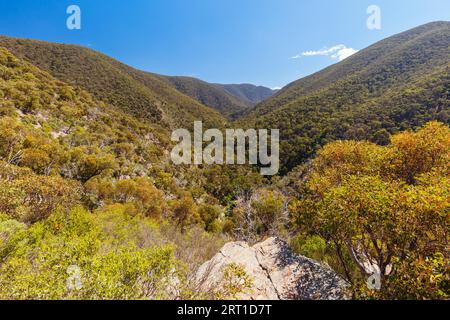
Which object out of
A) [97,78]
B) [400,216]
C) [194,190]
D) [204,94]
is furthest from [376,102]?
[204,94]

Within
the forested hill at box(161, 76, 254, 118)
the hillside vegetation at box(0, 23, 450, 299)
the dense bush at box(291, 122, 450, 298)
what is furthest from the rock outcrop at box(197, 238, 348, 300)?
the forested hill at box(161, 76, 254, 118)

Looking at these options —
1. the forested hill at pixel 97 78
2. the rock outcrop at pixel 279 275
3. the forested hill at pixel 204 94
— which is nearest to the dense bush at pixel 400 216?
the rock outcrop at pixel 279 275

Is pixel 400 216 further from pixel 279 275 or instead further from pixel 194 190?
pixel 194 190

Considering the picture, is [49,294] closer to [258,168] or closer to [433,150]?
[433,150]

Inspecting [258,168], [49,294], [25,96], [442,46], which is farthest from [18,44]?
[442,46]

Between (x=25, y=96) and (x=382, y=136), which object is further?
(x=382, y=136)

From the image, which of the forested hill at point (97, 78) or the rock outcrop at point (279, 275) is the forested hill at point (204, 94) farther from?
the rock outcrop at point (279, 275)
